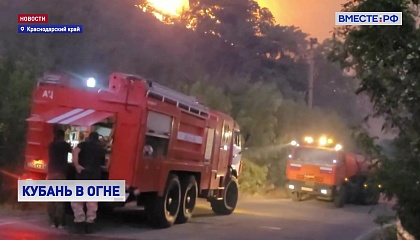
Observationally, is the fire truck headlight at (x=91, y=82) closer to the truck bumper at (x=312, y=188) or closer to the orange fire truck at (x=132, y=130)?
the orange fire truck at (x=132, y=130)

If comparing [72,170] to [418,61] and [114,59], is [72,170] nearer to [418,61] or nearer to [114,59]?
[418,61]

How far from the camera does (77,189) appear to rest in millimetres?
13500

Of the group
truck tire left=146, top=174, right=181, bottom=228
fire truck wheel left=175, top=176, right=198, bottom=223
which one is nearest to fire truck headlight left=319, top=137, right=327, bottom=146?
fire truck wheel left=175, top=176, right=198, bottom=223

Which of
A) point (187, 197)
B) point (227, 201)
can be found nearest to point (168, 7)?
point (227, 201)

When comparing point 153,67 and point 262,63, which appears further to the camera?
point 262,63

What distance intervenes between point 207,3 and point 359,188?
70.8ft

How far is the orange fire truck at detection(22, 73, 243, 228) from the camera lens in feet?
44.7

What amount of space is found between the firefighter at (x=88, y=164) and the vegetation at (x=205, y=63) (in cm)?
450

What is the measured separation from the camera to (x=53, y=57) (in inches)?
1335

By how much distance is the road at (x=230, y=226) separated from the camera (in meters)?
13.6

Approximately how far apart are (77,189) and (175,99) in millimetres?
3040

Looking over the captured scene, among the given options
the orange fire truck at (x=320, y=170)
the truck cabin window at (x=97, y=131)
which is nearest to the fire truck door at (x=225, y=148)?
the truck cabin window at (x=97, y=131)

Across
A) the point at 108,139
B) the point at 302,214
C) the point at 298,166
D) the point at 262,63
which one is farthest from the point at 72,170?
the point at 262,63

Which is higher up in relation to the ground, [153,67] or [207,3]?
[207,3]
